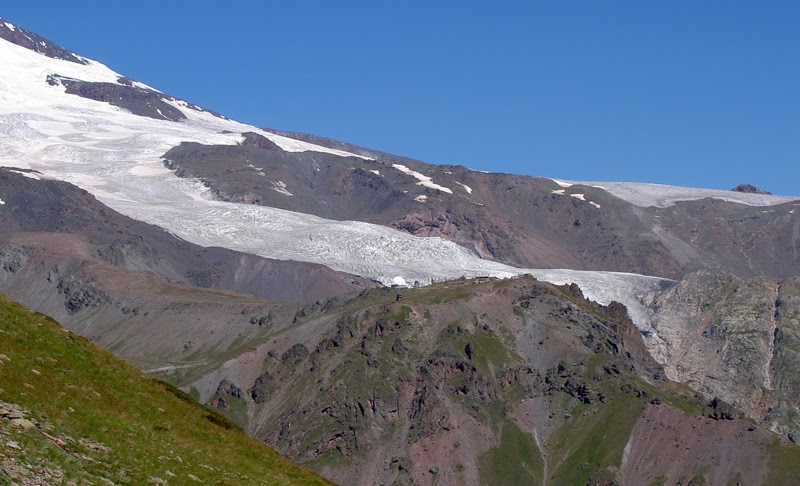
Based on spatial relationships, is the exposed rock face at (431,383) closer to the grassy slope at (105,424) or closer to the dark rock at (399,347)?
the dark rock at (399,347)

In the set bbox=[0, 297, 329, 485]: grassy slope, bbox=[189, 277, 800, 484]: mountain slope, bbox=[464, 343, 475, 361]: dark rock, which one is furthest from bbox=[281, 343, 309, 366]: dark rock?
bbox=[0, 297, 329, 485]: grassy slope

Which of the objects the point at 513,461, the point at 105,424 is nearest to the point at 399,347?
the point at 513,461

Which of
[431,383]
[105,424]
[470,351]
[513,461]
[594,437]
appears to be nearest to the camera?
[105,424]

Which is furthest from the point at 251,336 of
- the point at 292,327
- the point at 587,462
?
the point at 587,462

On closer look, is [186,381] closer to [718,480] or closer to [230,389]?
[230,389]

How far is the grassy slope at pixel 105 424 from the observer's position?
24297 mm

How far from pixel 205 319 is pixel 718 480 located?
8109 cm

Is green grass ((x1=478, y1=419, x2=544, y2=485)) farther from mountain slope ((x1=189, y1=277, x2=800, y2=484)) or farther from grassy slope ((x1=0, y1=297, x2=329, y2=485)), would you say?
grassy slope ((x1=0, y1=297, x2=329, y2=485))

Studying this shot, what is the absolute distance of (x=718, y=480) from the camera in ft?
495

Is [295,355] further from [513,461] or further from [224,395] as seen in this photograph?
[513,461]

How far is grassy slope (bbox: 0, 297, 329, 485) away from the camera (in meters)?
24.3

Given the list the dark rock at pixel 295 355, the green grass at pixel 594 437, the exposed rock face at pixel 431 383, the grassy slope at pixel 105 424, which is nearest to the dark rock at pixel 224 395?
the exposed rock face at pixel 431 383

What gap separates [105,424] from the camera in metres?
27.1

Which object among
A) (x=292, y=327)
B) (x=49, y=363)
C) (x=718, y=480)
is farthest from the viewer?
(x=292, y=327)
